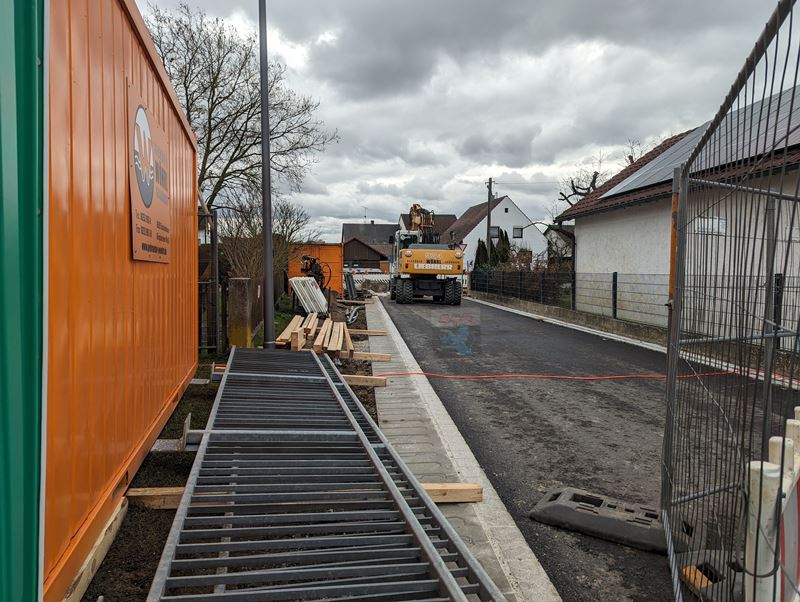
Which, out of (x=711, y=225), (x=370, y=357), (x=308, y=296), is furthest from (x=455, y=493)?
(x=308, y=296)

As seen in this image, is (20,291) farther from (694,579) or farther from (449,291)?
(449,291)

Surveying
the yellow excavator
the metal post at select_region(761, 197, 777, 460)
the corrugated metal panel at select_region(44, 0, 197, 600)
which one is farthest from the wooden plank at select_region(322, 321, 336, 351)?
the yellow excavator

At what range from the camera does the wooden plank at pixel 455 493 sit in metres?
3.77

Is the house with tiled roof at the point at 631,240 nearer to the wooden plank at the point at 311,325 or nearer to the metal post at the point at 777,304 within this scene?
the wooden plank at the point at 311,325

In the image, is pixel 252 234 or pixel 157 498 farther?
pixel 252 234

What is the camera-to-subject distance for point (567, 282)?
1800 cm

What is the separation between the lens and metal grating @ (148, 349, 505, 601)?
2.19 metres

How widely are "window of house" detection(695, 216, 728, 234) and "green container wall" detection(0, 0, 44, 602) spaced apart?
2.48m

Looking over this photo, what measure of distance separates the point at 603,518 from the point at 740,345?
182cm

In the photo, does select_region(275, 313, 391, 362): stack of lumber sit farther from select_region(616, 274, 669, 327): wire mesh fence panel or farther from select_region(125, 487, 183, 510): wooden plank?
select_region(616, 274, 669, 327): wire mesh fence panel

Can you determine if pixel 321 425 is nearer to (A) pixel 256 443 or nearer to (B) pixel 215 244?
(A) pixel 256 443

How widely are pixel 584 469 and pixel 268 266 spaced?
5.65m

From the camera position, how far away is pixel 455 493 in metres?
3.80

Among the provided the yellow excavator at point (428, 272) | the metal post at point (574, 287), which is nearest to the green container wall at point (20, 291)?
the metal post at point (574, 287)
